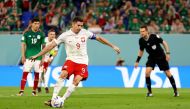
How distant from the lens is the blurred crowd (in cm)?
3475

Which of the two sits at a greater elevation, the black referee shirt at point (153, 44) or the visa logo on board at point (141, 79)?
the black referee shirt at point (153, 44)

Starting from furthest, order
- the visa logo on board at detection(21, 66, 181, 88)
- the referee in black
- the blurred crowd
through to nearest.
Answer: the blurred crowd < the visa logo on board at detection(21, 66, 181, 88) < the referee in black

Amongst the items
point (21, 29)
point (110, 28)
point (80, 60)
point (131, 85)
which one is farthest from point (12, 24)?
point (80, 60)

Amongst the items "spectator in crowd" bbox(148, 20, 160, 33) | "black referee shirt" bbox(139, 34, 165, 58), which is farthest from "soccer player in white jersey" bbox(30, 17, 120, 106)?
"spectator in crowd" bbox(148, 20, 160, 33)

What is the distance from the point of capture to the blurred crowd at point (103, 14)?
114 ft

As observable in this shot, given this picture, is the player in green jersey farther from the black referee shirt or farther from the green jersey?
the black referee shirt

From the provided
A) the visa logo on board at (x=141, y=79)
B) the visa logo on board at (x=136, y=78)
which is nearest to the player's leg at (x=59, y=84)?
the visa logo on board at (x=136, y=78)

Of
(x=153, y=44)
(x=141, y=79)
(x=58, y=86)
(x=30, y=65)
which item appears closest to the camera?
(x=58, y=86)

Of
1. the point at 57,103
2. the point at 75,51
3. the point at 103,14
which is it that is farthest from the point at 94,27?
the point at 57,103

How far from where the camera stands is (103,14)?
3566 cm

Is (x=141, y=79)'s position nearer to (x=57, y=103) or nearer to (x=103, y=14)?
(x=103, y=14)

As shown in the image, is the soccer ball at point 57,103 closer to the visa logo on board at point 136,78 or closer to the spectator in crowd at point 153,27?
the visa logo on board at point 136,78

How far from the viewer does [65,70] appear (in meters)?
18.1

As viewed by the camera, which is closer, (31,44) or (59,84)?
(59,84)
